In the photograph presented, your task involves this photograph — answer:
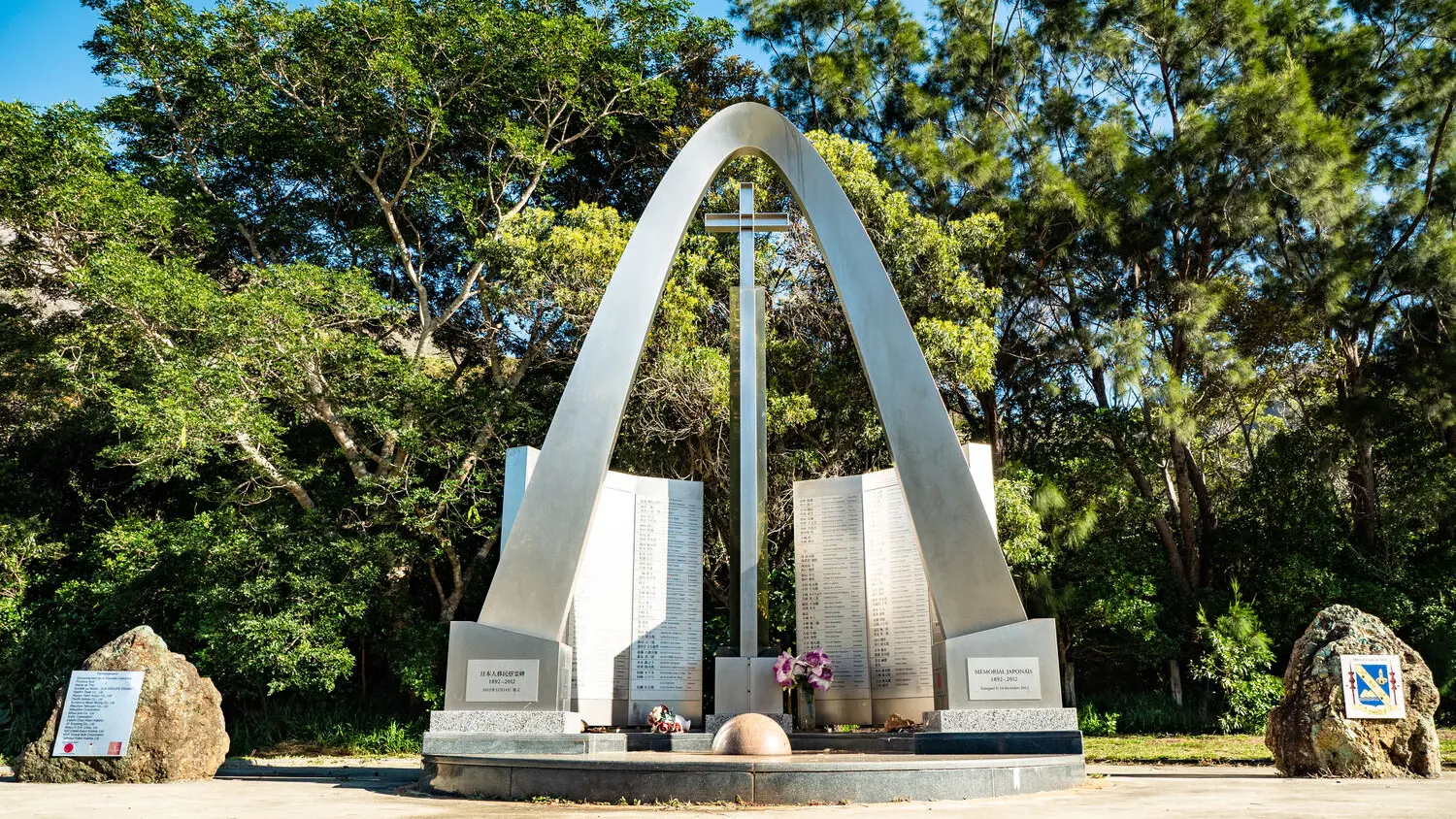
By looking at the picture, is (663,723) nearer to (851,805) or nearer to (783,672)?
(783,672)

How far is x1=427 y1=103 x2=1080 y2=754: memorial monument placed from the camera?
8.32m

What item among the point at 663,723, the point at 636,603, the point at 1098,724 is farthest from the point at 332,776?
the point at 1098,724

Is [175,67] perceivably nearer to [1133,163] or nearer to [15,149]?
[15,149]

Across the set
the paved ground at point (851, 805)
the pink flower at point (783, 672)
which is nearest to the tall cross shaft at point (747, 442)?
the pink flower at point (783, 672)

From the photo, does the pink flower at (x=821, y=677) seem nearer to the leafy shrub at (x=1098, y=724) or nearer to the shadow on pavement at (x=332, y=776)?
the shadow on pavement at (x=332, y=776)

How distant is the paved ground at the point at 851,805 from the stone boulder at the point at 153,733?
54 cm

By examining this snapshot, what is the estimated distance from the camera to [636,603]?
432 inches

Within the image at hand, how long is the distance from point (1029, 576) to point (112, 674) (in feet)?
42.1

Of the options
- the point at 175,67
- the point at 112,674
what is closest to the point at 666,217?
the point at 112,674

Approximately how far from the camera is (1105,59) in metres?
18.1

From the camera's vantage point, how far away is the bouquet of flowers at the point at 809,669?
10.1 meters

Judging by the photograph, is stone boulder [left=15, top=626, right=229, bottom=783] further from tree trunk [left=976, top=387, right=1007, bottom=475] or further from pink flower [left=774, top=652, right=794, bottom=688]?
tree trunk [left=976, top=387, right=1007, bottom=475]

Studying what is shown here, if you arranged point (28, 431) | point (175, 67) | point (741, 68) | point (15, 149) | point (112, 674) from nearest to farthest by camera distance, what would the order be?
point (112, 674) → point (15, 149) → point (175, 67) → point (28, 431) → point (741, 68)

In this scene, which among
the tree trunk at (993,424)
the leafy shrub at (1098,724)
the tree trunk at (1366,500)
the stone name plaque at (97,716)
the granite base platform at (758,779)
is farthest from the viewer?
the tree trunk at (993,424)
